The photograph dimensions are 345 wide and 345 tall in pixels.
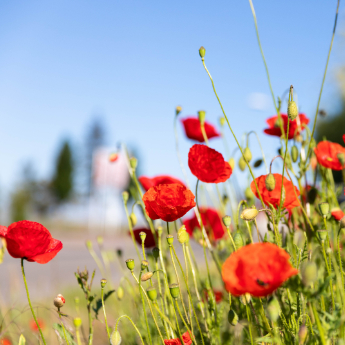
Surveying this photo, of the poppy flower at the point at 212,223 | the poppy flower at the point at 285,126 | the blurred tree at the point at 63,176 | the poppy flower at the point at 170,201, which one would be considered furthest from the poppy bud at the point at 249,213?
the blurred tree at the point at 63,176

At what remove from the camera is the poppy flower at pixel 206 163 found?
26.5 inches

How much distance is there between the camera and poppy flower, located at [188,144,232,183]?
0.67m

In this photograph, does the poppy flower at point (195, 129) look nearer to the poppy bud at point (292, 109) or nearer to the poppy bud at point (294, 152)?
the poppy bud at point (294, 152)

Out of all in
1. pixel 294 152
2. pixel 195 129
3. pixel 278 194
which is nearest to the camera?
pixel 278 194

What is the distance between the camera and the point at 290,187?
26.1 inches

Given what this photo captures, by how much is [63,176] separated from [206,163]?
25.4 meters

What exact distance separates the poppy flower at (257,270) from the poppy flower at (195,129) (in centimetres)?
75

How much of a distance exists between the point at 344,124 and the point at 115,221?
39.3ft

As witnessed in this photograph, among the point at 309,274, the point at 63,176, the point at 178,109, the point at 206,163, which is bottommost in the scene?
the point at 63,176

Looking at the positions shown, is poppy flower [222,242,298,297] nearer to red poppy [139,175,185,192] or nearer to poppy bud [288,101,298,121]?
poppy bud [288,101,298,121]

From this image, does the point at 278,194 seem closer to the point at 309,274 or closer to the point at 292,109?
the point at 292,109

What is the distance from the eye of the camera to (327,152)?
2.76 feet

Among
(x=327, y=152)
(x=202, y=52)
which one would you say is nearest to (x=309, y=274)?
(x=202, y=52)

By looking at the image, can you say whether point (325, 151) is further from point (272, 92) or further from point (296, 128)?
point (272, 92)
